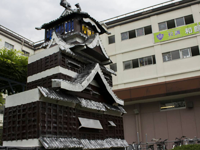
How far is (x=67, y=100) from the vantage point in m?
14.8

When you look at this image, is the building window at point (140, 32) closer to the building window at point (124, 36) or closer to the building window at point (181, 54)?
the building window at point (124, 36)

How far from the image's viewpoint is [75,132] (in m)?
15.3

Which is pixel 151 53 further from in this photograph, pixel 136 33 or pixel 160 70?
pixel 136 33

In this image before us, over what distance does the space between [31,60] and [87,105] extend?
589cm

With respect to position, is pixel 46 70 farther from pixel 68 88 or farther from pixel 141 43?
pixel 141 43

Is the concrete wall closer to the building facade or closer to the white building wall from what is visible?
the building facade

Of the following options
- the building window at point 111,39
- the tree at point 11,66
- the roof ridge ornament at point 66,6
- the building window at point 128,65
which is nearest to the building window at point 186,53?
the building window at point 128,65

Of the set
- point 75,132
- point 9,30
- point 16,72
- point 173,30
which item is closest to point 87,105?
point 75,132

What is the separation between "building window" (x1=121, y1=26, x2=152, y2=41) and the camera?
116ft

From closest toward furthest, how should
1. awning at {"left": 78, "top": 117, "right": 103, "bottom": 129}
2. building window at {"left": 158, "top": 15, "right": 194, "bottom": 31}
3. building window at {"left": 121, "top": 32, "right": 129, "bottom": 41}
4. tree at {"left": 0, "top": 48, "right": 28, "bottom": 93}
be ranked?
awning at {"left": 78, "top": 117, "right": 103, "bottom": 129}
tree at {"left": 0, "top": 48, "right": 28, "bottom": 93}
building window at {"left": 158, "top": 15, "right": 194, "bottom": 31}
building window at {"left": 121, "top": 32, "right": 129, "bottom": 41}

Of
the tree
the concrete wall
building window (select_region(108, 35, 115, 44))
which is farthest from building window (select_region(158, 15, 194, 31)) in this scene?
the tree

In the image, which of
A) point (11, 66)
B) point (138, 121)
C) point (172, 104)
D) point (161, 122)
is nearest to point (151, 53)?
point (172, 104)

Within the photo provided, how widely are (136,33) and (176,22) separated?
610 cm

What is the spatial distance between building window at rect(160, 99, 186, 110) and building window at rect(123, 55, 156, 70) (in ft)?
20.2
